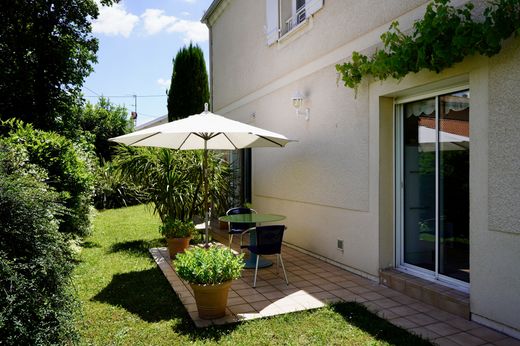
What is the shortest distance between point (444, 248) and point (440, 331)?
1423 millimetres

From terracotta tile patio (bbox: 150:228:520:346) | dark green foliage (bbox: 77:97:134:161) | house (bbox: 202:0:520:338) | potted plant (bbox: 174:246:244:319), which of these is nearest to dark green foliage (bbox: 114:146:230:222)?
house (bbox: 202:0:520:338)

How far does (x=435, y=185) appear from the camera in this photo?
19.2ft

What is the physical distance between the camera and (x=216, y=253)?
5348 mm

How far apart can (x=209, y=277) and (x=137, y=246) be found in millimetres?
5493

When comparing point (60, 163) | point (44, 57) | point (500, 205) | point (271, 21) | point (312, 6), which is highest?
point (271, 21)

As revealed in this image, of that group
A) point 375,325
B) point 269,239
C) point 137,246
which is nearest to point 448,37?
point 375,325

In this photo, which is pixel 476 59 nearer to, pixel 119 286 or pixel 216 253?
pixel 216 253

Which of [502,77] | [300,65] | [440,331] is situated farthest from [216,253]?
[300,65]

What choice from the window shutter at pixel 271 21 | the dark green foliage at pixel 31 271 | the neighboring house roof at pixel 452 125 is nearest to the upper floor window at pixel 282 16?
the window shutter at pixel 271 21

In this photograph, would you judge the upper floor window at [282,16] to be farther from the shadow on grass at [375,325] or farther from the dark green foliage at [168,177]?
the shadow on grass at [375,325]

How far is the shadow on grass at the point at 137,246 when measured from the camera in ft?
30.4

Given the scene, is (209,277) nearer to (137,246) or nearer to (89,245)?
(137,246)

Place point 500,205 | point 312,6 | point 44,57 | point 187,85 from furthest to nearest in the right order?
point 187,85 → point 44,57 → point 312,6 → point 500,205

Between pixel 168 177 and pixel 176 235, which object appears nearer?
pixel 176 235
